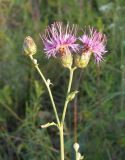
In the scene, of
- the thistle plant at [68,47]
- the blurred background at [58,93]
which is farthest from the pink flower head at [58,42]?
the blurred background at [58,93]

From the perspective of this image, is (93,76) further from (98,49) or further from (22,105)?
(98,49)

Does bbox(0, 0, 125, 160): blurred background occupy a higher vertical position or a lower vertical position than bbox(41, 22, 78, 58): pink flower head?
lower

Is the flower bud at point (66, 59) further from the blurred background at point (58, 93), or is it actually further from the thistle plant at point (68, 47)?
the blurred background at point (58, 93)

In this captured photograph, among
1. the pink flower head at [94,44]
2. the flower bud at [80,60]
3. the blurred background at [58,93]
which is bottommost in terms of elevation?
the blurred background at [58,93]

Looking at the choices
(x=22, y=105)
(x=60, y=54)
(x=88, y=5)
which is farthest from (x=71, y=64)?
(x=88, y=5)

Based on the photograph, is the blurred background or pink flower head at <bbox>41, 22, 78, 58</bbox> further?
Result: the blurred background

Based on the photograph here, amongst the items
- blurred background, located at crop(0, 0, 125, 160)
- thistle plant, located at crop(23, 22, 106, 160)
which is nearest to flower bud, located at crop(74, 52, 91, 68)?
thistle plant, located at crop(23, 22, 106, 160)

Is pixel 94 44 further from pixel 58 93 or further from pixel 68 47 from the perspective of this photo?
pixel 58 93

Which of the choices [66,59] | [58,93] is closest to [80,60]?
[66,59]

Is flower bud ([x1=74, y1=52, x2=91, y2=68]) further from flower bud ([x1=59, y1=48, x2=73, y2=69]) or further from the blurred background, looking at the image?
the blurred background
